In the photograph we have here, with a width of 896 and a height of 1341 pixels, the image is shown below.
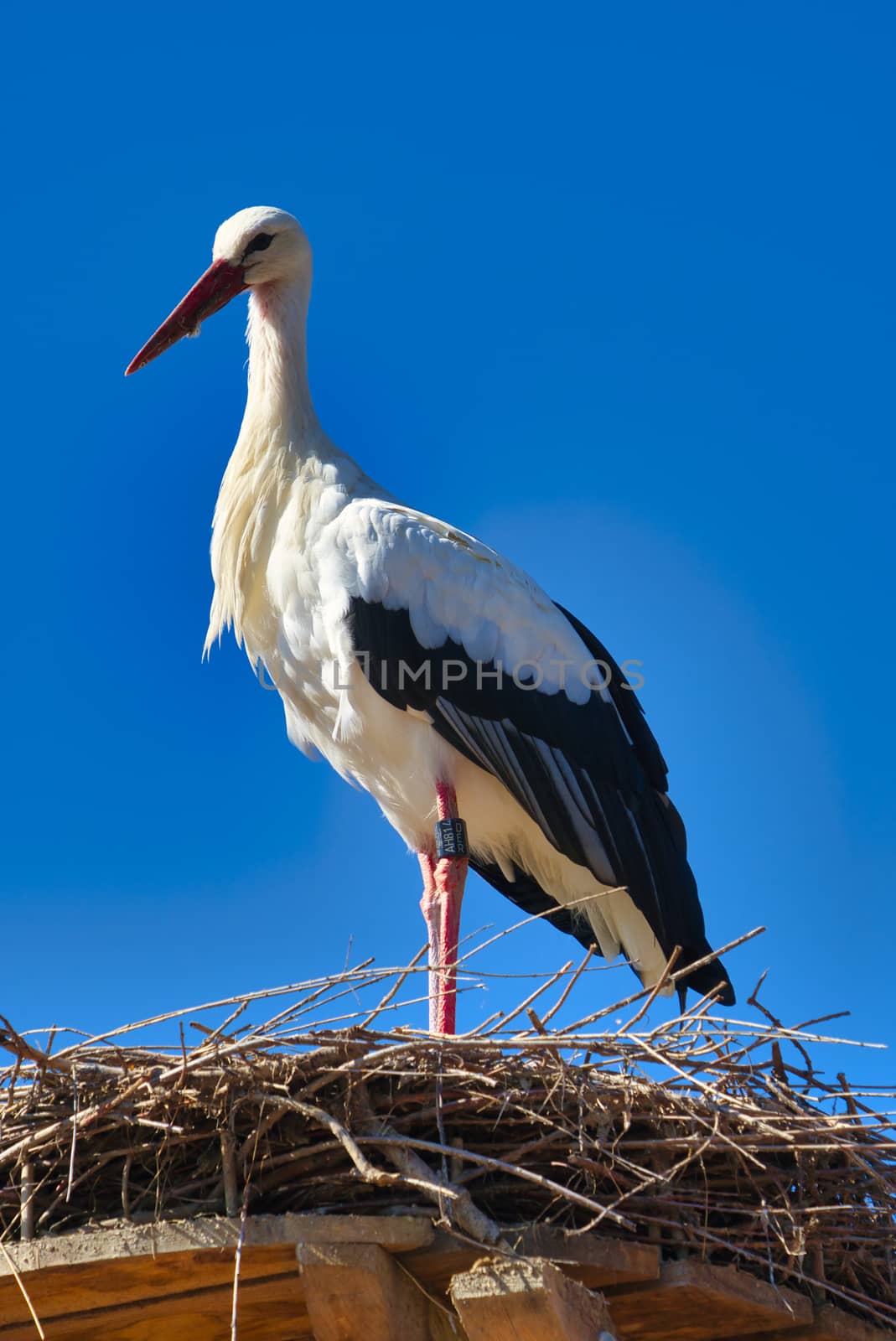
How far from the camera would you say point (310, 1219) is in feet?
10.3

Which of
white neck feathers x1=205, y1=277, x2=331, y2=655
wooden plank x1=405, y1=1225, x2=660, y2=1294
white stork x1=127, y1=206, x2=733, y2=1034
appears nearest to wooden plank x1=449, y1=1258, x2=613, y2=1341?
wooden plank x1=405, y1=1225, x2=660, y2=1294

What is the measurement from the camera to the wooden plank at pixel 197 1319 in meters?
3.32

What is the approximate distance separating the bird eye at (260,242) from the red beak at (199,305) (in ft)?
0.24

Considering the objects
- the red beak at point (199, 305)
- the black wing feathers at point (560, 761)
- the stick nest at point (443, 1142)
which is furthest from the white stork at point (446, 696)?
the stick nest at point (443, 1142)

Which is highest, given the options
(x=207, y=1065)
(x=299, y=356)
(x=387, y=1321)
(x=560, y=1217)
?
(x=299, y=356)

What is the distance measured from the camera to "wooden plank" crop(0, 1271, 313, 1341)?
3.32m

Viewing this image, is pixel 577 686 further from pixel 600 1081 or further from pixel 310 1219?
pixel 310 1219

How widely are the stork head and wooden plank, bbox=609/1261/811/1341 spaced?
3.71m

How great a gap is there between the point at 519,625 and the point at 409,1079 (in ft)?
7.64

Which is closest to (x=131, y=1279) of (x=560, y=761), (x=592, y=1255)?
(x=592, y=1255)

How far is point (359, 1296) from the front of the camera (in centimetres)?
319

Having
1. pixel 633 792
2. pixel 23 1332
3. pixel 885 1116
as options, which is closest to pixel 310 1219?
pixel 23 1332

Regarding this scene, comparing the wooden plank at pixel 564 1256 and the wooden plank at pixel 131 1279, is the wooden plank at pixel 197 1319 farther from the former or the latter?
the wooden plank at pixel 564 1256

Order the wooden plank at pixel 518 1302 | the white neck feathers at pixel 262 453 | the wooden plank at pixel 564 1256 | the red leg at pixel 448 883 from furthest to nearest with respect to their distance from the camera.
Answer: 1. the white neck feathers at pixel 262 453
2. the red leg at pixel 448 883
3. the wooden plank at pixel 564 1256
4. the wooden plank at pixel 518 1302
